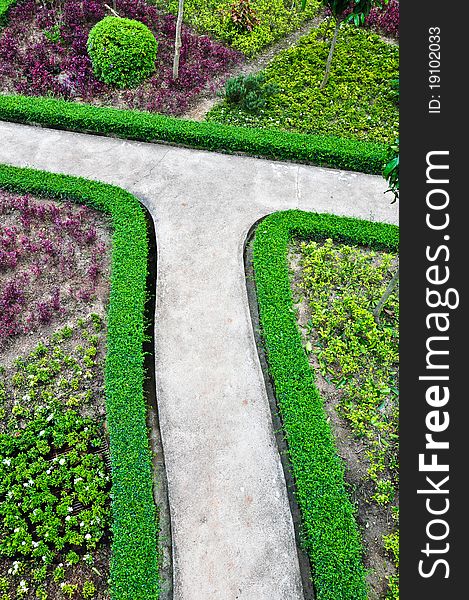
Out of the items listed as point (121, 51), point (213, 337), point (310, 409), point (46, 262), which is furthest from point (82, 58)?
point (310, 409)

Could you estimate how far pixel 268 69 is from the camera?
1064cm

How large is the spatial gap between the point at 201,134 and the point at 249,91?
1.41 m

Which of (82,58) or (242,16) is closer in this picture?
(82,58)

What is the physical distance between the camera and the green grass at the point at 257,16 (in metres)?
11.3

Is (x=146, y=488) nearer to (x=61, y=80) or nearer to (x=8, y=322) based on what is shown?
(x=8, y=322)

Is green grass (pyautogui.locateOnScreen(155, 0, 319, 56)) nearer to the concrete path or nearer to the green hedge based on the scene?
the green hedge

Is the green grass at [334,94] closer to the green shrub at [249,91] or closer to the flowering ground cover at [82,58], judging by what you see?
the green shrub at [249,91]

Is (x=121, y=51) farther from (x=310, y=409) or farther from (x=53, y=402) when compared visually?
(x=310, y=409)

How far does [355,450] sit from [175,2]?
10.4 m

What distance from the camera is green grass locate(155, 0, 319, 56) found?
11305mm

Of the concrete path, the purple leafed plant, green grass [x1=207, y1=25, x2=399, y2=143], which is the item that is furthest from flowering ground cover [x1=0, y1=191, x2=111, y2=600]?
green grass [x1=207, y1=25, x2=399, y2=143]

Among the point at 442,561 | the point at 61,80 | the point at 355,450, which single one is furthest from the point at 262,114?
the point at 442,561

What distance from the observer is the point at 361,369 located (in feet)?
21.0

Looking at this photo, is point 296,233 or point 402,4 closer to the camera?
point 402,4
